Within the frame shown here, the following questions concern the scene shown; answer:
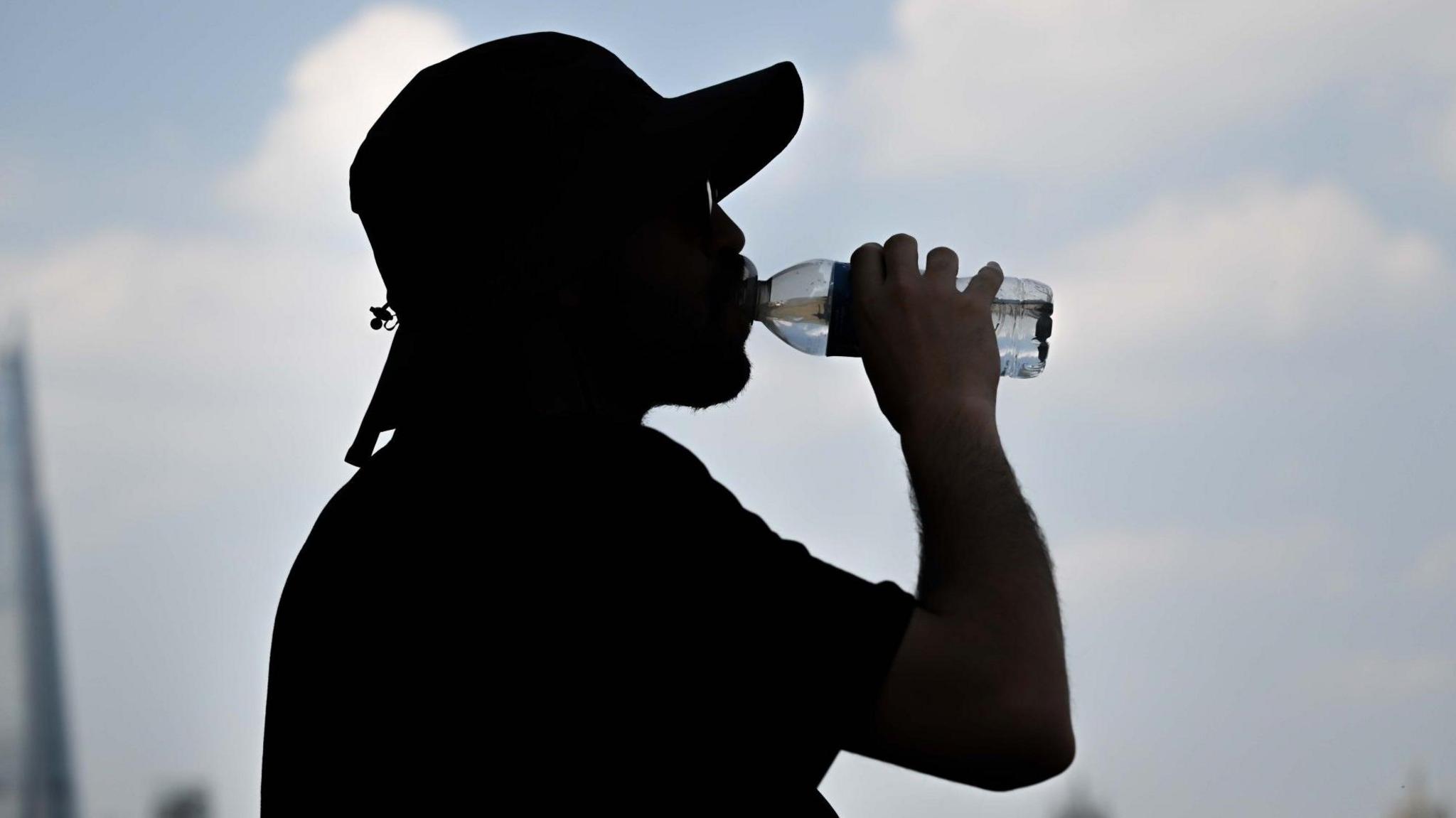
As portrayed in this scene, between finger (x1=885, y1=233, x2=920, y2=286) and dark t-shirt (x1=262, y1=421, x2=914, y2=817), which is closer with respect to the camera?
dark t-shirt (x1=262, y1=421, x2=914, y2=817)

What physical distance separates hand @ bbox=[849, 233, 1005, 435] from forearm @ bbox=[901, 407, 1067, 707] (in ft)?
0.14

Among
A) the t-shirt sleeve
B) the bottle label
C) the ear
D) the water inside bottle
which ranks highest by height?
the water inside bottle

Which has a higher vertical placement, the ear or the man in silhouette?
the ear

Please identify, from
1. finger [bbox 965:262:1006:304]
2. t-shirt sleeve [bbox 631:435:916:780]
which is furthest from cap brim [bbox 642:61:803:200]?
t-shirt sleeve [bbox 631:435:916:780]

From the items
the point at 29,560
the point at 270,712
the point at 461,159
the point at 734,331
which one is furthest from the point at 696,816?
the point at 29,560

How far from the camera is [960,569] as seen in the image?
248cm

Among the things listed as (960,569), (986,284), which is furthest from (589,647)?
(986,284)

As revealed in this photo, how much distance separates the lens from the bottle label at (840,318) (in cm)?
336

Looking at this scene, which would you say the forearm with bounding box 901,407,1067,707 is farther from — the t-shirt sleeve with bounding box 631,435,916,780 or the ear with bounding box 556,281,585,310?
the ear with bounding box 556,281,585,310

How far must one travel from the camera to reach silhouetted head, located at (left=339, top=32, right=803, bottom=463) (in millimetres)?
2826

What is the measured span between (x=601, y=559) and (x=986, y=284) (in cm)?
100

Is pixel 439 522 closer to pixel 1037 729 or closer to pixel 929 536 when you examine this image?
pixel 929 536

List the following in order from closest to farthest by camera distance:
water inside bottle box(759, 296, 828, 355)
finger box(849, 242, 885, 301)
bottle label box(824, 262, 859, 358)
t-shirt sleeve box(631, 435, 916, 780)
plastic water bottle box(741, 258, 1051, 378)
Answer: t-shirt sleeve box(631, 435, 916, 780) → finger box(849, 242, 885, 301) → bottle label box(824, 262, 859, 358) → plastic water bottle box(741, 258, 1051, 378) → water inside bottle box(759, 296, 828, 355)

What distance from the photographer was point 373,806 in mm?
2434
